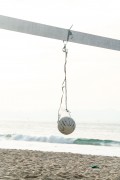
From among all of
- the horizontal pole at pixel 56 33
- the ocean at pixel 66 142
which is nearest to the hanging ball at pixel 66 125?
the horizontal pole at pixel 56 33

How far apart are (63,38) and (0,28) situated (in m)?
1.20

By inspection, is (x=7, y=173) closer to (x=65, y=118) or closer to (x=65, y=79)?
(x=65, y=118)

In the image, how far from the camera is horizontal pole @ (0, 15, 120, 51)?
7363 mm

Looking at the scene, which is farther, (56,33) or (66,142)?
(66,142)

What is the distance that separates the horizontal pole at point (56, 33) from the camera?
7363mm

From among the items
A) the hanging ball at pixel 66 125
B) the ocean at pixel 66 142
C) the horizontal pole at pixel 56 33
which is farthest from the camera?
the ocean at pixel 66 142

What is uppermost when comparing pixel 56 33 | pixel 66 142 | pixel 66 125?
pixel 66 142

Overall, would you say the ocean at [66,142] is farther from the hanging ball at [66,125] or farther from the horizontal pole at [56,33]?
the horizontal pole at [56,33]

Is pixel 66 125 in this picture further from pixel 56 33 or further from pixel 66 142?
pixel 66 142

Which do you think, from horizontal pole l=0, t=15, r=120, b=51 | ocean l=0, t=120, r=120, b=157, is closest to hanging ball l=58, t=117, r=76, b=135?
horizontal pole l=0, t=15, r=120, b=51

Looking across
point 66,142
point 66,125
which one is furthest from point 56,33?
point 66,142

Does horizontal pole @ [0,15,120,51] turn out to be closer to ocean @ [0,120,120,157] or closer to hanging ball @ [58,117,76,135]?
hanging ball @ [58,117,76,135]

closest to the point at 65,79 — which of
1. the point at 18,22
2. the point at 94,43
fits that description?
the point at 94,43

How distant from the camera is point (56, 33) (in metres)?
7.66
